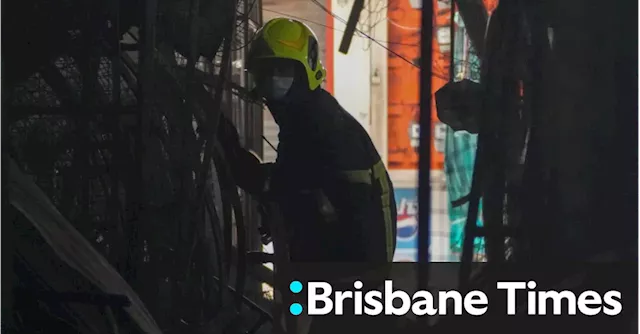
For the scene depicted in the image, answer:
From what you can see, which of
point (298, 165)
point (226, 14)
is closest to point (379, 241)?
point (298, 165)

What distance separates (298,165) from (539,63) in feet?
1.95

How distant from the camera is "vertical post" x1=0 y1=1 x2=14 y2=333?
4.59 feet

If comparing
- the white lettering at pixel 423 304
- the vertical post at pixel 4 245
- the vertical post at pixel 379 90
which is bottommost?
the white lettering at pixel 423 304

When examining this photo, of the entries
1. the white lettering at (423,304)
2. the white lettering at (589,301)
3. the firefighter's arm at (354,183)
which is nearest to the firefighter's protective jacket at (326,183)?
the firefighter's arm at (354,183)

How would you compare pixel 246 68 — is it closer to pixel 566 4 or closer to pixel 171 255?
pixel 171 255

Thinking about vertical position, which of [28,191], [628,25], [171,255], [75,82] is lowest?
[171,255]

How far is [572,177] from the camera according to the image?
138 centimetres

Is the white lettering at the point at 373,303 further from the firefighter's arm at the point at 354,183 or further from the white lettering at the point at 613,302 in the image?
the white lettering at the point at 613,302

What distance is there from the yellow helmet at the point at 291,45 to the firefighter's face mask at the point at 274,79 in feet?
0.07

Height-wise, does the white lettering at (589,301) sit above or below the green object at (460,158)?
below

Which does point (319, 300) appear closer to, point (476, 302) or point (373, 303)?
point (373, 303)

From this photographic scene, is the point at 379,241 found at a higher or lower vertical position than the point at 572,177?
lower

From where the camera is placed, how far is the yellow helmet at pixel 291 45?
4.45 ft

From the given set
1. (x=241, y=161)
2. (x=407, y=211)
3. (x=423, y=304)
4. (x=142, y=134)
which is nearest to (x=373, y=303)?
(x=423, y=304)
